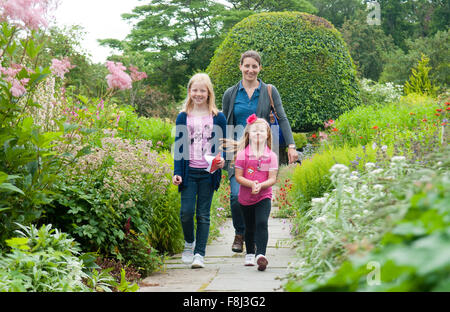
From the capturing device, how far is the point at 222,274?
3830 millimetres

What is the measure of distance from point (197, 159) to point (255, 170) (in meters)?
0.54

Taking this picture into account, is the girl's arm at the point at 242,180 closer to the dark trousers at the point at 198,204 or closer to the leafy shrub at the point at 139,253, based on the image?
the dark trousers at the point at 198,204

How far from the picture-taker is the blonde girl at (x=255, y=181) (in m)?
4.04

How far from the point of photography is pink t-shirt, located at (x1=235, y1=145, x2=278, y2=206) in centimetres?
411

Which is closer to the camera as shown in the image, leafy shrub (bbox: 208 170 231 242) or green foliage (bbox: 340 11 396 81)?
leafy shrub (bbox: 208 170 231 242)

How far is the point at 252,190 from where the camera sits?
399 cm

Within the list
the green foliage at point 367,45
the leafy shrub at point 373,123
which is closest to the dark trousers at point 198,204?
the leafy shrub at point 373,123

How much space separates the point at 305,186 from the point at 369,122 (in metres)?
4.11

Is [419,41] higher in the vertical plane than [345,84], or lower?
higher

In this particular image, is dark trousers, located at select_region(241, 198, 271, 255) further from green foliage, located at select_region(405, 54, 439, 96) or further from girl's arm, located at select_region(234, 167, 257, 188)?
green foliage, located at select_region(405, 54, 439, 96)

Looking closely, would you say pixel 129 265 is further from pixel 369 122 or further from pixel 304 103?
pixel 304 103

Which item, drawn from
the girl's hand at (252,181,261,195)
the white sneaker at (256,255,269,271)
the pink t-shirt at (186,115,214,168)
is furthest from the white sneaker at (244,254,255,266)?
the pink t-shirt at (186,115,214,168)

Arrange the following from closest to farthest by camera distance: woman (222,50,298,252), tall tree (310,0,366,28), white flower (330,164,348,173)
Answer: white flower (330,164,348,173) < woman (222,50,298,252) < tall tree (310,0,366,28)

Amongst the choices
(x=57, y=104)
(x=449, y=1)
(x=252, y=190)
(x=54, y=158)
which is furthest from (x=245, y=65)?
(x=449, y=1)
